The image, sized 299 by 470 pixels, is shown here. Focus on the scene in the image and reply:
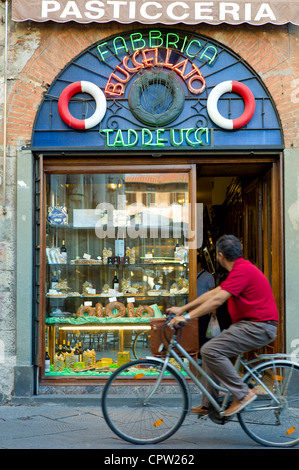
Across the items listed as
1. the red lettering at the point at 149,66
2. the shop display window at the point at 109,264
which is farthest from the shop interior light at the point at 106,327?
the red lettering at the point at 149,66

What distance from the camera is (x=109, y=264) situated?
8.68 metres

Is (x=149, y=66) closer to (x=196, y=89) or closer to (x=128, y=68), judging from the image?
(x=128, y=68)

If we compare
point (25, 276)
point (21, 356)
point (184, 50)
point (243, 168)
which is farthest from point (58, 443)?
point (184, 50)

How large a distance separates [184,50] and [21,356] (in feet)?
15.2

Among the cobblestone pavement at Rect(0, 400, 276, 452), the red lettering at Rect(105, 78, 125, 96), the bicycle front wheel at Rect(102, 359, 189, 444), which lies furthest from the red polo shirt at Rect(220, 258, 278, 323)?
the red lettering at Rect(105, 78, 125, 96)

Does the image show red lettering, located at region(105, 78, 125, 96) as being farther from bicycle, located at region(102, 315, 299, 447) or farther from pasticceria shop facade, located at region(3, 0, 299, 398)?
bicycle, located at region(102, 315, 299, 447)

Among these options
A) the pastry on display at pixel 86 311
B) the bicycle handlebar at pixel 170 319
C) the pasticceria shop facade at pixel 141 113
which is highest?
the pasticceria shop facade at pixel 141 113

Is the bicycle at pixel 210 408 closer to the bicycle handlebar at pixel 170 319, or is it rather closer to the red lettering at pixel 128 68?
the bicycle handlebar at pixel 170 319

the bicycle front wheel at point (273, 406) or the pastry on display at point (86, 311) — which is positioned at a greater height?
the pastry on display at point (86, 311)

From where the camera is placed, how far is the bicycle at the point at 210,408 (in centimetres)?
520

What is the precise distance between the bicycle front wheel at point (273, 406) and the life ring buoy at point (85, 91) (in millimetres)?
3985

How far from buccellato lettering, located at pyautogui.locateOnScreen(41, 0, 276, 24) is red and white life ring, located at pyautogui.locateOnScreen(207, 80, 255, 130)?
2.76ft
